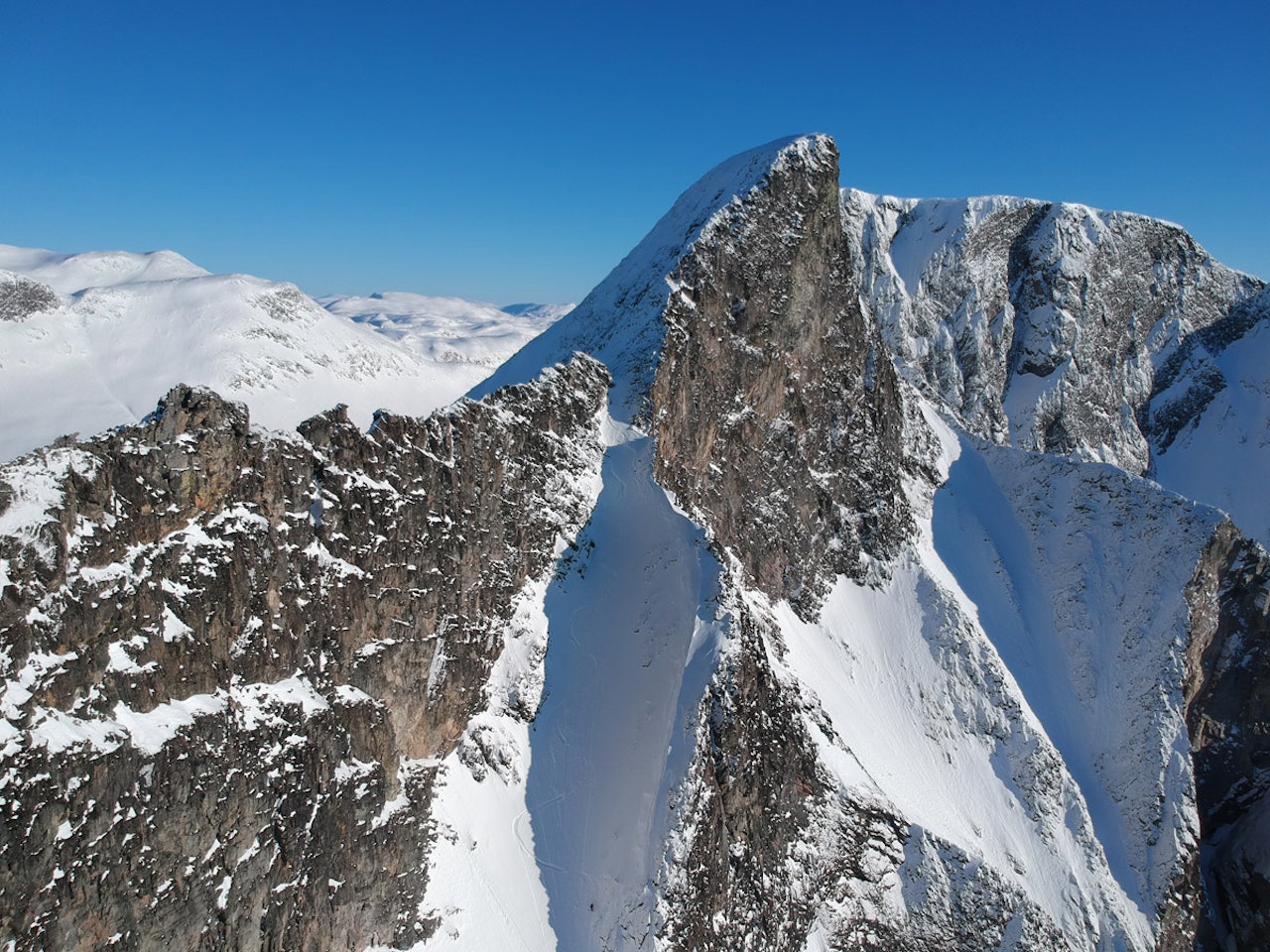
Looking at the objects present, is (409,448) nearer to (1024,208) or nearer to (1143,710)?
(1143,710)

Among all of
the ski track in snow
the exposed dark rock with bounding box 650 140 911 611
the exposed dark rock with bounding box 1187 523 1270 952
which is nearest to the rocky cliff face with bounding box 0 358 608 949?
the ski track in snow

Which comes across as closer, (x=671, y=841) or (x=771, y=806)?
(x=671, y=841)

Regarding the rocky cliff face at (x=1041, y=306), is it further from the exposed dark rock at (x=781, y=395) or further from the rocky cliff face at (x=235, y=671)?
the rocky cliff face at (x=235, y=671)

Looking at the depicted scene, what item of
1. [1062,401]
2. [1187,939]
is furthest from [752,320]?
[1062,401]

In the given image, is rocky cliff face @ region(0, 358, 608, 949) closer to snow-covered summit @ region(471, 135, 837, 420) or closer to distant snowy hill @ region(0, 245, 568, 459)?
snow-covered summit @ region(471, 135, 837, 420)

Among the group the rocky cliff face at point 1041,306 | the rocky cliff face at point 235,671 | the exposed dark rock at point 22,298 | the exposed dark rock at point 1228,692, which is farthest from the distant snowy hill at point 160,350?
the exposed dark rock at point 1228,692
